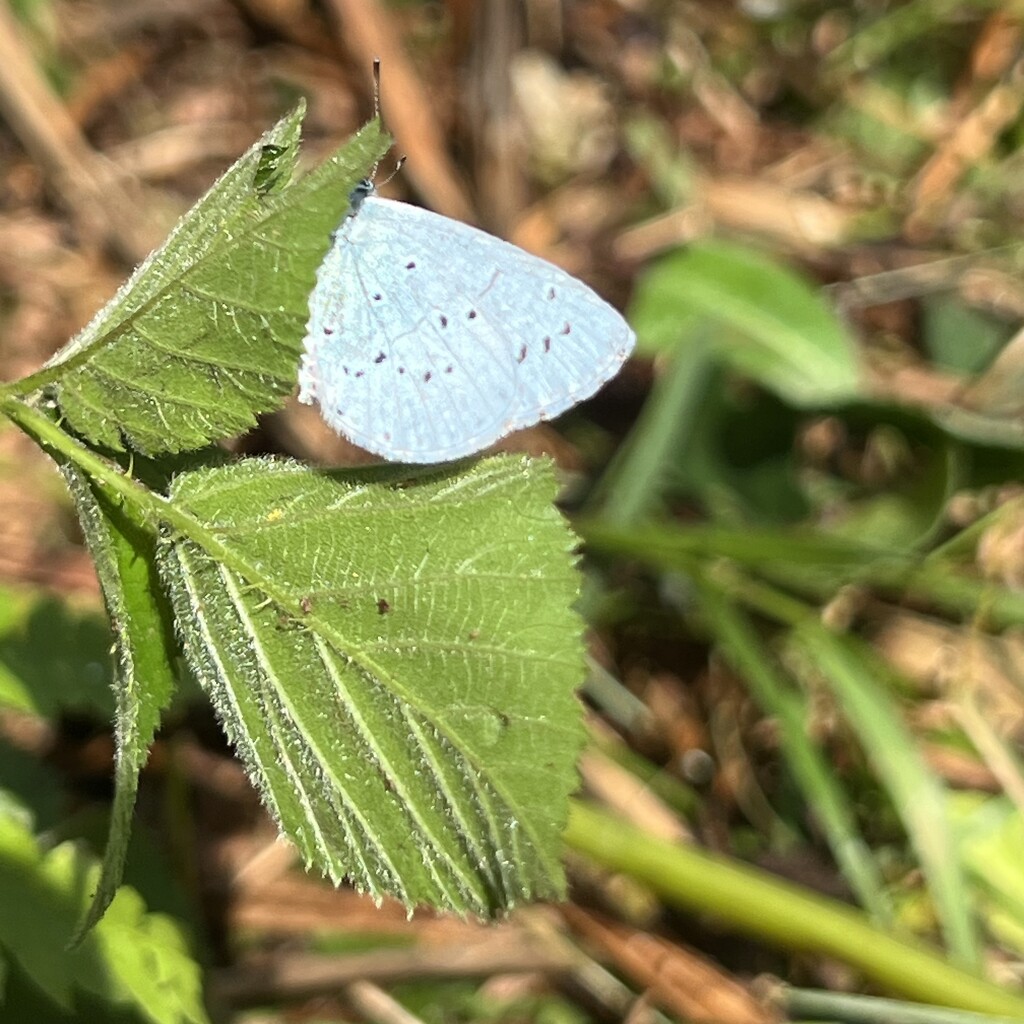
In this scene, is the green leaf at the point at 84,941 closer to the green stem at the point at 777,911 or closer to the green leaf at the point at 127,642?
the green leaf at the point at 127,642

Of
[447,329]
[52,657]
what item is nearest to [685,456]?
[447,329]

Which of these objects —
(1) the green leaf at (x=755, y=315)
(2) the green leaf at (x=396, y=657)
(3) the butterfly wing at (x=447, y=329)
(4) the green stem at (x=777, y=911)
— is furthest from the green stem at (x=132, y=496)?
(1) the green leaf at (x=755, y=315)

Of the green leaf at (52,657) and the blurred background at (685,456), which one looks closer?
the green leaf at (52,657)

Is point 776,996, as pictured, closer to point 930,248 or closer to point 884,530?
point 884,530

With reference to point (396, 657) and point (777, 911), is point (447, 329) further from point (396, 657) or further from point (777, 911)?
point (777, 911)

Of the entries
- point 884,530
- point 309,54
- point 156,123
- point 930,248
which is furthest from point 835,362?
point 156,123

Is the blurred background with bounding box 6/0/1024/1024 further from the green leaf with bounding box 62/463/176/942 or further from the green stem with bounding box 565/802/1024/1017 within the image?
the green leaf with bounding box 62/463/176/942
